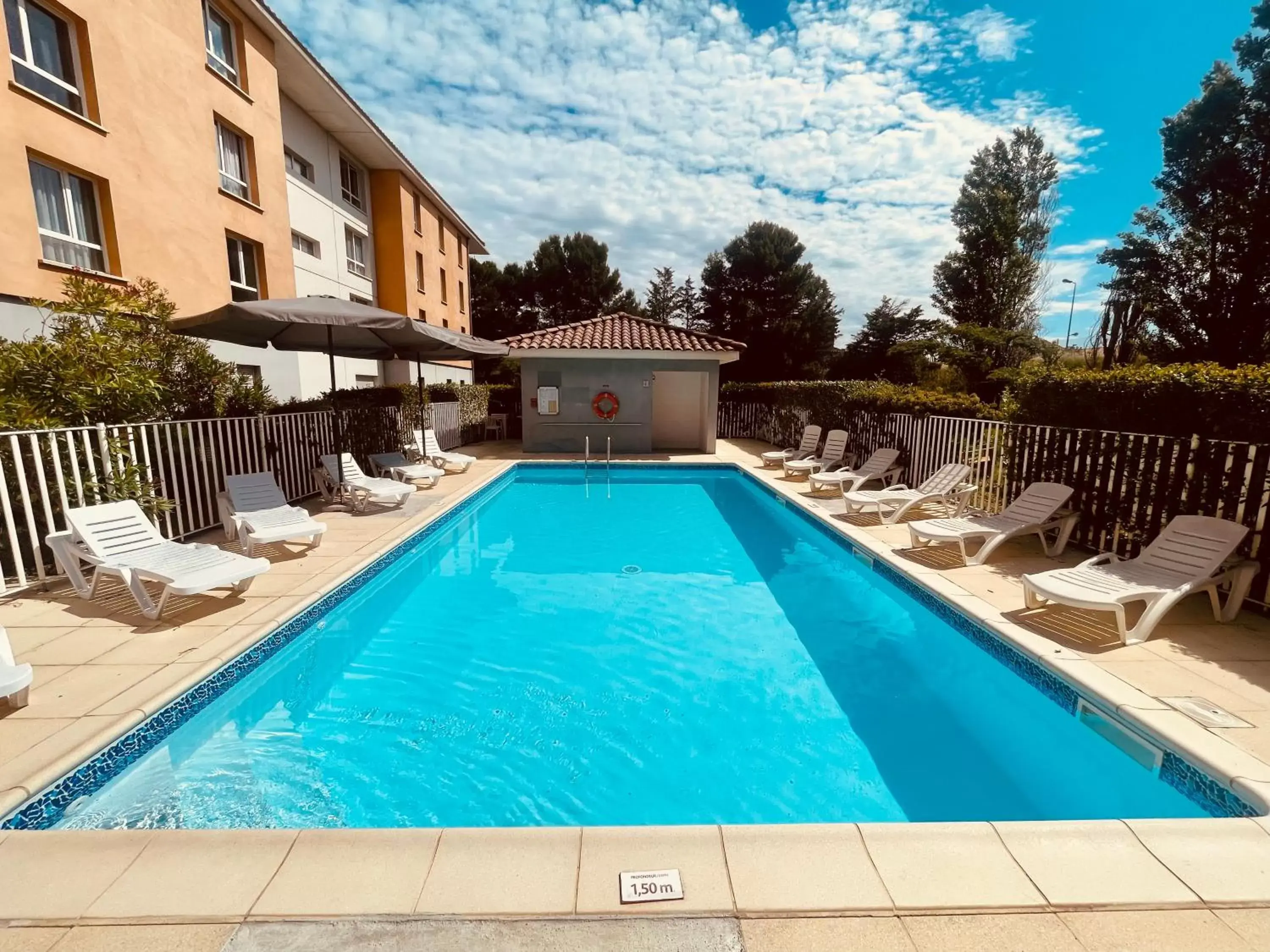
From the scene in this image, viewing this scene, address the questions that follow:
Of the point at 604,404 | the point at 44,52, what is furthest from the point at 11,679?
the point at 604,404

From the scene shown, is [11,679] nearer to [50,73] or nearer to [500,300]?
[50,73]

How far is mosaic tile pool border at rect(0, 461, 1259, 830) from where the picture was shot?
2631 millimetres

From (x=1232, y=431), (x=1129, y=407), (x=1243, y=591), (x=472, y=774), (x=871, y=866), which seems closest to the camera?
(x=871, y=866)

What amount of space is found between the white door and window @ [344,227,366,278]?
11312 millimetres

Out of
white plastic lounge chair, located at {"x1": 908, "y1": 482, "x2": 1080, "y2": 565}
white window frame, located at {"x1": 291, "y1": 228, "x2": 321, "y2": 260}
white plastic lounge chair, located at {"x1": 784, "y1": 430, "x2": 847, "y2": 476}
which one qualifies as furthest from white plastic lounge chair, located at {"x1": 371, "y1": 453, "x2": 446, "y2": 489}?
white window frame, located at {"x1": 291, "y1": 228, "x2": 321, "y2": 260}

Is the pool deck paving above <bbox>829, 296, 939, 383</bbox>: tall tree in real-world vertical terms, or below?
below

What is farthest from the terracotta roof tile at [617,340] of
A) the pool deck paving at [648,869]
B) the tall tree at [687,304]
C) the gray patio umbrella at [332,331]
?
the tall tree at [687,304]

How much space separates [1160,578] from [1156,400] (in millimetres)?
2066

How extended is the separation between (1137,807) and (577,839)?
296 cm

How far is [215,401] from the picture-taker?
24.5 ft

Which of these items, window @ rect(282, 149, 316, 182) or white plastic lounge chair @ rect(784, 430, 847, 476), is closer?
white plastic lounge chair @ rect(784, 430, 847, 476)

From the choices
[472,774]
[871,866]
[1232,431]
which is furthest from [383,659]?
[1232,431]

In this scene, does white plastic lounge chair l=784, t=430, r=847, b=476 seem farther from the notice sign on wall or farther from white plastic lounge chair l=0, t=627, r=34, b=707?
white plastic lounge chair l=0, t=627, r=34, b=707

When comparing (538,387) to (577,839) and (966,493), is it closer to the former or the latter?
(966,493)
